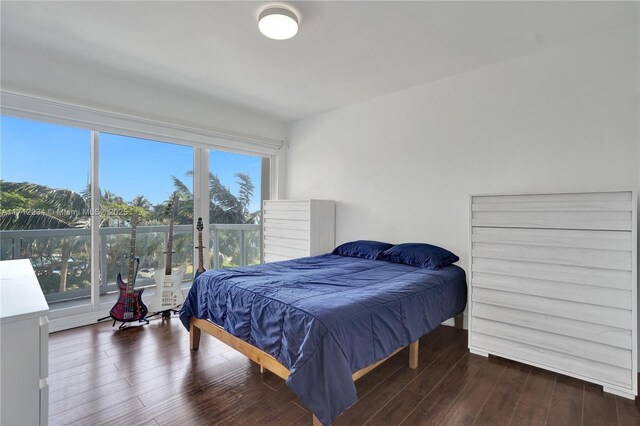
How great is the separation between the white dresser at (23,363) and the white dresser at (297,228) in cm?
284

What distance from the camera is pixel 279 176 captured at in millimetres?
4715

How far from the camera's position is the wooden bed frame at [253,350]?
1724 mm

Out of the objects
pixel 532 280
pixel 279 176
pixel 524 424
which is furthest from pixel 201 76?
pixel 524 424

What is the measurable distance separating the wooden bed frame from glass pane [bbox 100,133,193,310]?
46.9 inches

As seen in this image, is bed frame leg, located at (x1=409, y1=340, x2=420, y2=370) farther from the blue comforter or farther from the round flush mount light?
the round flush mount light

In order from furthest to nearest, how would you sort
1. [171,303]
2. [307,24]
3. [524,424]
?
[171,303]
[307,24]
[524,424]

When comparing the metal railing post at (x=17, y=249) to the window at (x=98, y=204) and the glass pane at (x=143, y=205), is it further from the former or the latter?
the glass pane at (x=143, y=205)

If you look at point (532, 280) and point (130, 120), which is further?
point (130, 120)

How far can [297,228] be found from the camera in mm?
3939

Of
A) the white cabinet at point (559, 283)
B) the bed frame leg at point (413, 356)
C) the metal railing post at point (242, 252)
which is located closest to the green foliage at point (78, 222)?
the metal railing post at point (242, 252)

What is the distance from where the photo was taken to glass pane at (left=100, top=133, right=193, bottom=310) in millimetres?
3295

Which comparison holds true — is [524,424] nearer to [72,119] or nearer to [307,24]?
[307,24]

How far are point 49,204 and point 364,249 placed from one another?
10.2 ft

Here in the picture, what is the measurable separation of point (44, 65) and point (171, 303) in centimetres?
250
